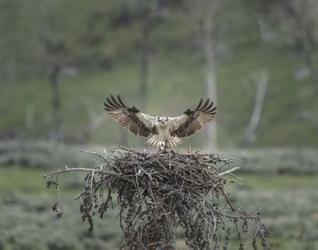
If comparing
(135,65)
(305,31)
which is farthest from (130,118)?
(135,65)

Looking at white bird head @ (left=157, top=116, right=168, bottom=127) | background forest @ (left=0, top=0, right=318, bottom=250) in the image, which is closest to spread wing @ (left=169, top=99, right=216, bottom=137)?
white bird head @ (left=157, top=116, right=168, bottom=127)

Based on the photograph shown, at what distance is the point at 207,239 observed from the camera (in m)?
12.5

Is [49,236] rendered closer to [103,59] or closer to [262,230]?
[262,230]

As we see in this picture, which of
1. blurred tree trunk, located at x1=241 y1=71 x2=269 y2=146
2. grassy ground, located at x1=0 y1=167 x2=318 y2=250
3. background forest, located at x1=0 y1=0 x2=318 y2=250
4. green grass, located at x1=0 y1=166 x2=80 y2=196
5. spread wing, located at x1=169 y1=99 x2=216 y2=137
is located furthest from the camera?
blurred tree trunk, located at x1=241 y1=71 x2=269 y2=146

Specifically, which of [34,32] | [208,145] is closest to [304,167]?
[208,145]

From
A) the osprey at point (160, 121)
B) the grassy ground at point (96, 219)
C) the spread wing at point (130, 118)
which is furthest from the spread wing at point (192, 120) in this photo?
the grassy ground at point (96, 219)

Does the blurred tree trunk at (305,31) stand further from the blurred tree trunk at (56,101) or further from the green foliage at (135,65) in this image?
the blurred tree trunk at (56,101)

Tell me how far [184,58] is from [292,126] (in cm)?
1962

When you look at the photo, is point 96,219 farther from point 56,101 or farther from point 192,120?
point 56,101

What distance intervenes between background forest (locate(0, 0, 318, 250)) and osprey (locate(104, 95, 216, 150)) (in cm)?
2105

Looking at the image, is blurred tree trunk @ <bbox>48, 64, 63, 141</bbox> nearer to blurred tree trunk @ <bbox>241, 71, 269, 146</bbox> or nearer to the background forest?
the background forest

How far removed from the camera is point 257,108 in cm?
7594

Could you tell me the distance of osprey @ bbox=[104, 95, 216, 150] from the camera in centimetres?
1333

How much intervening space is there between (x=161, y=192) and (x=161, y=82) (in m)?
69.1
